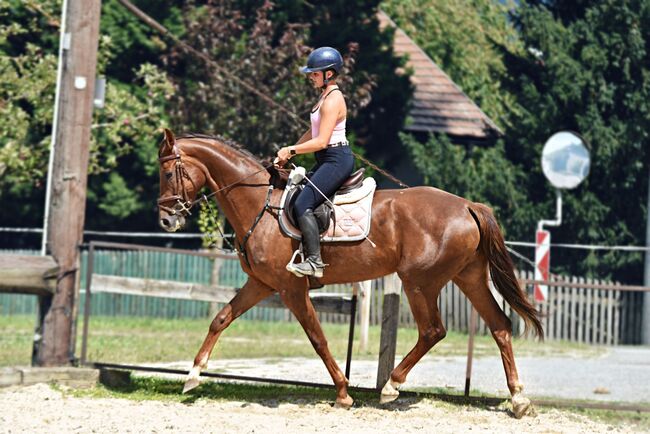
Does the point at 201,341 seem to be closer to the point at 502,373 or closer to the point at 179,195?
the point at 502,373

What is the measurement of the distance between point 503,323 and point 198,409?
2.76m

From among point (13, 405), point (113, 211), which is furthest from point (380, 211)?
point (113, 211)

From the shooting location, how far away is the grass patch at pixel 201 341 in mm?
16547

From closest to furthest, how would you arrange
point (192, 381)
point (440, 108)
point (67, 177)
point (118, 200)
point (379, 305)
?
point (192, 381) < point (67, 177) < point (379, 305) < point (118, 200) < point (440, 108)

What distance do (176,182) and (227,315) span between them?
1.28 metres

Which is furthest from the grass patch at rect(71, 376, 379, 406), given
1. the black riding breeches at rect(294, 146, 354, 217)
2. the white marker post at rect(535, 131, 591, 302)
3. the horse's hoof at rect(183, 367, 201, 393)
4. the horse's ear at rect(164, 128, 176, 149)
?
the white marker post at rect(535, 131, 591, 302)

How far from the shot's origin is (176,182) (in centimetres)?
1080

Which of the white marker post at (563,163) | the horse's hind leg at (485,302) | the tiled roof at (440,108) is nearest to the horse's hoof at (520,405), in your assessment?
the horse's hind leg at (485,302)

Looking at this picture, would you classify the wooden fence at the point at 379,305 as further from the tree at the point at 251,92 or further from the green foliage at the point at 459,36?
the green foliage at the point at 459,36

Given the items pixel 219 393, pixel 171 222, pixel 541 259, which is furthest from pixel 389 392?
pixel 541 259

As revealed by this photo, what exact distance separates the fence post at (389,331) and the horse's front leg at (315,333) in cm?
92

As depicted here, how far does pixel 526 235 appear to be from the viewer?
957 inches

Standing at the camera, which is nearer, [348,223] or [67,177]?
[348,223]

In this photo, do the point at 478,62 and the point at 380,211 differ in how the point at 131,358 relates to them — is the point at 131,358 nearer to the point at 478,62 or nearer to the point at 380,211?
the point at 380,211
